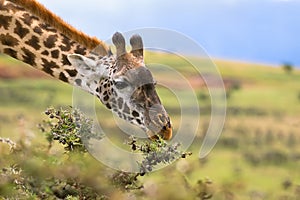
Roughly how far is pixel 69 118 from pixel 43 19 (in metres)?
1.67

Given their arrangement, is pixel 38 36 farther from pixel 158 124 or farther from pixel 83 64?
pixel 158 124

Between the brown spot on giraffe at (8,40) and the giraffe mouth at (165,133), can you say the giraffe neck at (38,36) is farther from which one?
the giraffe mouth at (165,133)

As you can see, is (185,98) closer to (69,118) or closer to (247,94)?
(69,118)

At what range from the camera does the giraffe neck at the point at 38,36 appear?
920cm

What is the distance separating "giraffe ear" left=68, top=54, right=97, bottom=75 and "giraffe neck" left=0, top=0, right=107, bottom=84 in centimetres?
→ 30

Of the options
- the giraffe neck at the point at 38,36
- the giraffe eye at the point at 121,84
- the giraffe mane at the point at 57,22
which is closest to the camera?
the giraffe eye at the point at 121,84

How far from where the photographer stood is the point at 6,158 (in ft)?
24.8

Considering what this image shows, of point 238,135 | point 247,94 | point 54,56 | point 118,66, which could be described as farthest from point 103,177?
point 247,94

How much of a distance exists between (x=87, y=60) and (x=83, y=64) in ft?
0.23

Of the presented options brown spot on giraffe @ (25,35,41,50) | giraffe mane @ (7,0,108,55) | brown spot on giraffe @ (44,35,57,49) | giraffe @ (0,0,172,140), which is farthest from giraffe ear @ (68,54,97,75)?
brown spot on giraffe @ (25,35,41,50)

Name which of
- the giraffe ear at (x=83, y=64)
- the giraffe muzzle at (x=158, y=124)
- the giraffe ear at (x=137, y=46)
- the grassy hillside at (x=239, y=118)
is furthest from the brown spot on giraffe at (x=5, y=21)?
the giraffe muzzle at (x=158, y=124)

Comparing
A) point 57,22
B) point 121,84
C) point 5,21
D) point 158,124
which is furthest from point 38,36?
point 158,124

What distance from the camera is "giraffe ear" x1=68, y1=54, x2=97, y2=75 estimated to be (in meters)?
8.79

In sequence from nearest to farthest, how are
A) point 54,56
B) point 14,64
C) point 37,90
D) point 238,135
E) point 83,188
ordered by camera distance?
point 83,188 → point 54,56 → point 238,135 → point 37,90 → point 14,64
